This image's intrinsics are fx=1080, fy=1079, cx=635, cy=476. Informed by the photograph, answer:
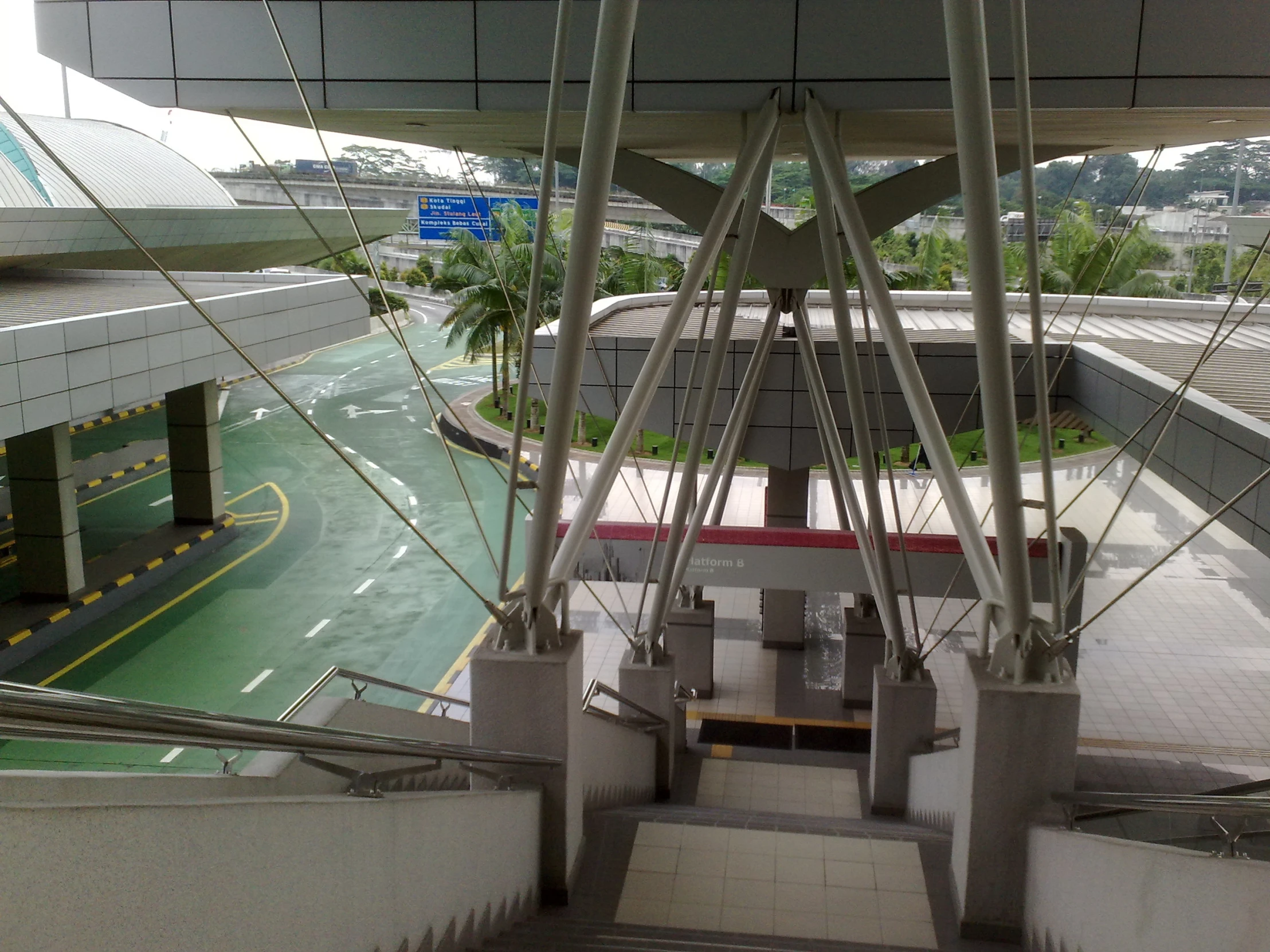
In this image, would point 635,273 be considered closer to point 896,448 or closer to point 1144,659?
point 896,448

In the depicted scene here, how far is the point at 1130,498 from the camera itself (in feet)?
104

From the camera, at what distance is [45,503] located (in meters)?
18.7

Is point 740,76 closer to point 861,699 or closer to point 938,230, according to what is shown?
point 861,699

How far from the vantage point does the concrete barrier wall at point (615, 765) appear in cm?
921

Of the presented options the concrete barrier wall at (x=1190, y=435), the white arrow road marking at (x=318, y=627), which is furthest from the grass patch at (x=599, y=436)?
the concrete barrier wall at (x=1190, y=435)

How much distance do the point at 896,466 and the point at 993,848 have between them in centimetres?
3246

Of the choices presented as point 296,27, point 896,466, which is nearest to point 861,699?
point 296,27

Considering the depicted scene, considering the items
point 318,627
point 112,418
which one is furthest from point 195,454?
point 112,418

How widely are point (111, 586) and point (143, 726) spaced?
19032 mm

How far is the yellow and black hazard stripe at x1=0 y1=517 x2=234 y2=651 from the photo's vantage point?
1764 cm

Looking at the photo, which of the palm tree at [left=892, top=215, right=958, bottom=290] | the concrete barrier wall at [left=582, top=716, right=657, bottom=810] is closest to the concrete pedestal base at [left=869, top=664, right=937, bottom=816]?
the concrete barrier wall at [left=582, top=716, right=657, bottom=810]

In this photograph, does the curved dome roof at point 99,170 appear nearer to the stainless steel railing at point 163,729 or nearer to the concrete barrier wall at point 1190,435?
the concrete barrier wall at point 1190,435

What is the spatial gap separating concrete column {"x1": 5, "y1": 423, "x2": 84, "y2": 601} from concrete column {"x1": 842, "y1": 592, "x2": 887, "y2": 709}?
13401 millimetres

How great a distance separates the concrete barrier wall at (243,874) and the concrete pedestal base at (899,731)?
23.4ft
